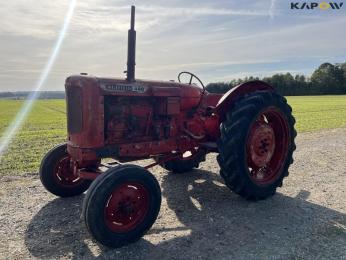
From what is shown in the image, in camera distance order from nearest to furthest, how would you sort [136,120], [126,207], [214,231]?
[126,207], [214,231], [136,120]

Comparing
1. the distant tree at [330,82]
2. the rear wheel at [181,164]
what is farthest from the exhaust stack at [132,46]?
the distant tree at [330,82]

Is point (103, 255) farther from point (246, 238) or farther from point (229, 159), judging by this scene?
point (229, 159)

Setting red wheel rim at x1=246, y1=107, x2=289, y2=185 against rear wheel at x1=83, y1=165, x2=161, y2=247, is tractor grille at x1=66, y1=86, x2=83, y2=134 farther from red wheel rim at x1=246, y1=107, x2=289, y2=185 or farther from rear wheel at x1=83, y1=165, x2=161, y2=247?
red wheel rim at x1=246, y1=107, x2=289, y2=185

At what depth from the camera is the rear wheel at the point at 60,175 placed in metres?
5.13

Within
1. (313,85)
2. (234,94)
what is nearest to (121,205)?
(234,94)

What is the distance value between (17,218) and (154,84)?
262cm

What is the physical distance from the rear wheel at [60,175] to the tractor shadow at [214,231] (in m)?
0.16

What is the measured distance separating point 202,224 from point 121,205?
1191mm

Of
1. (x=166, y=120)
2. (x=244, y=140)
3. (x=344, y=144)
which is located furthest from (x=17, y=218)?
(x=344, y=144)

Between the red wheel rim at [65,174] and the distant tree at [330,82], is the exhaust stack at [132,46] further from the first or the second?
the distant tree at [330,82]

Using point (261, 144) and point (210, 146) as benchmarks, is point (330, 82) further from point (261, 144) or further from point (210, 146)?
point (210, 146)

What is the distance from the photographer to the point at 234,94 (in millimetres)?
5312

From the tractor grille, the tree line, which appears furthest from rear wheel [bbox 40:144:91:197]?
the tree line

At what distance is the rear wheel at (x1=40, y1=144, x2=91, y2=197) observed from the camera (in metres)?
5.13
